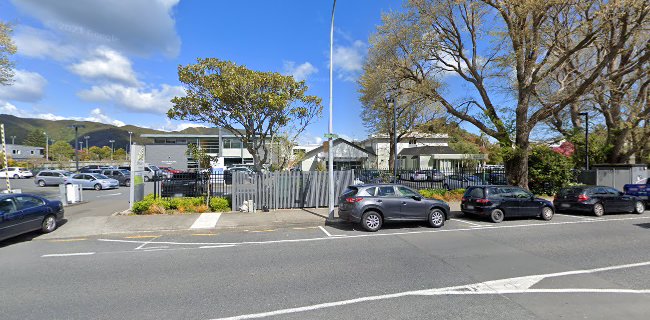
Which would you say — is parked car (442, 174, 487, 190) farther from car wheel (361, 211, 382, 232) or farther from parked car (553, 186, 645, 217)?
car wheel (361, 211, 382, 232)

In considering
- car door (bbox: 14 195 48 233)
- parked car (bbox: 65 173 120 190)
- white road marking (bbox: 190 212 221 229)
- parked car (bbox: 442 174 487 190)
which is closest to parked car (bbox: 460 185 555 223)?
parked car (bbox: 442 174 487 190)

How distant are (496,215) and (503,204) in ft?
1.66

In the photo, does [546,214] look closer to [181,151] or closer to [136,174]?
[136,174]

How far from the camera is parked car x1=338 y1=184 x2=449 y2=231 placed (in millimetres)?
9953

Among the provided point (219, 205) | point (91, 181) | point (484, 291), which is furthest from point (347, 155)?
point (484, 291)

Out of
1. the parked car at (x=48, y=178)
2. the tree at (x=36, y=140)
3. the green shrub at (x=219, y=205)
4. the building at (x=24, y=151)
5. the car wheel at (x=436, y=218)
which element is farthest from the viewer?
the tree at (x=36, y=140)

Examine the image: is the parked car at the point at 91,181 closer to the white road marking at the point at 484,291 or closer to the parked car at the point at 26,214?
the parked car at the point at 26,214

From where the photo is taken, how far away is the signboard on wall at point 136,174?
13.1m

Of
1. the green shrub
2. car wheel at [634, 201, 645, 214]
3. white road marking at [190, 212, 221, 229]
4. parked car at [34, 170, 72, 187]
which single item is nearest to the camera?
white road marking at [190, 212, 221, 229]

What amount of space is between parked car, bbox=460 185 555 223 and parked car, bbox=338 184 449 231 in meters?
1.95

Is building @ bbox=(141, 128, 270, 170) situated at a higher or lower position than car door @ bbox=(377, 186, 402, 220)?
higher

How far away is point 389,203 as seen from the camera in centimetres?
1019

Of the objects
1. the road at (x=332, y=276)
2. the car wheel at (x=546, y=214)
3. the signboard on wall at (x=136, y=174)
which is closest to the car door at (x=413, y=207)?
the road at (x=332, y=276)

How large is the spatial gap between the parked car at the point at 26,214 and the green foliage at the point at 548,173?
2373 cm
